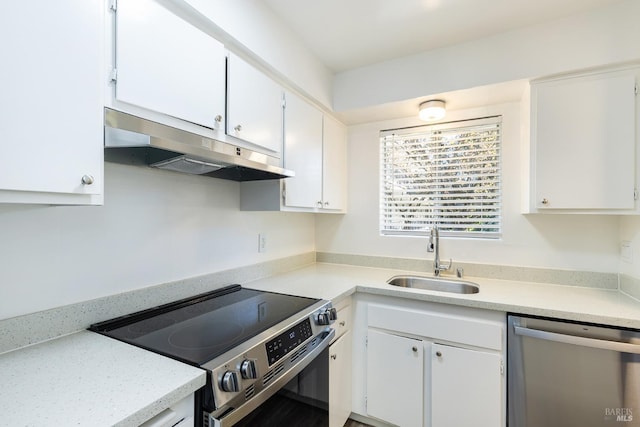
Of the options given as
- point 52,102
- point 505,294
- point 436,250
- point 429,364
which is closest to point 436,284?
point 436,250

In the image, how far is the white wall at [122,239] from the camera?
98cm

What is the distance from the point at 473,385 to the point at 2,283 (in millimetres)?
2074

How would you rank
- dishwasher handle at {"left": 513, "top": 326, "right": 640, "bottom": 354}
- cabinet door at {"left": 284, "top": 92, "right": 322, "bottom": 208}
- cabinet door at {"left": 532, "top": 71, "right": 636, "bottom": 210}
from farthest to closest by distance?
1. cabinet door at {"left": 284, "top": 92, "right": 322, "bottom": 208}
2. cabinet door at {"left": 532, "top": 71, "right": 636, "bottom": 210}
3. dishwasher handle at {"left": 513, "top": 326, "right": 640, "bottom": 354}

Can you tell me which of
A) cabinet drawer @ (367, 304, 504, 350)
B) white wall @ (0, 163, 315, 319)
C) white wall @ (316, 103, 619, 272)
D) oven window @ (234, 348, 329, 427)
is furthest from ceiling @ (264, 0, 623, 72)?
oven window @ (234, 348, 329, 427)

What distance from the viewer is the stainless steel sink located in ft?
6.67

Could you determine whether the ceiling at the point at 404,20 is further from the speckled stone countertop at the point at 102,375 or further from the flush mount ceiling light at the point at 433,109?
the speckled stone countertop at the point at 102,375

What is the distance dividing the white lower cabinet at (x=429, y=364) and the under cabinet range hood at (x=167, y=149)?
1.10m

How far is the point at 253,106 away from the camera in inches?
59.6

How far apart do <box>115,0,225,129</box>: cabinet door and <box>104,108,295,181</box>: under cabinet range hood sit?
0.08 meters

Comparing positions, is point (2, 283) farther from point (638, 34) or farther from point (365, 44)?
→ point (638, 34)

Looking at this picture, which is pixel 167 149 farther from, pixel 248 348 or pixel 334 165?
pixel 334 165

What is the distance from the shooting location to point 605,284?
1816 mm

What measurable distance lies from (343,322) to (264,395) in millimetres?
867

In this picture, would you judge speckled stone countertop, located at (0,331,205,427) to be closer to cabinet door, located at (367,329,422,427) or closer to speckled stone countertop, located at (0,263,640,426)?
speckled stone countertop, located at (0,263,640,426)
